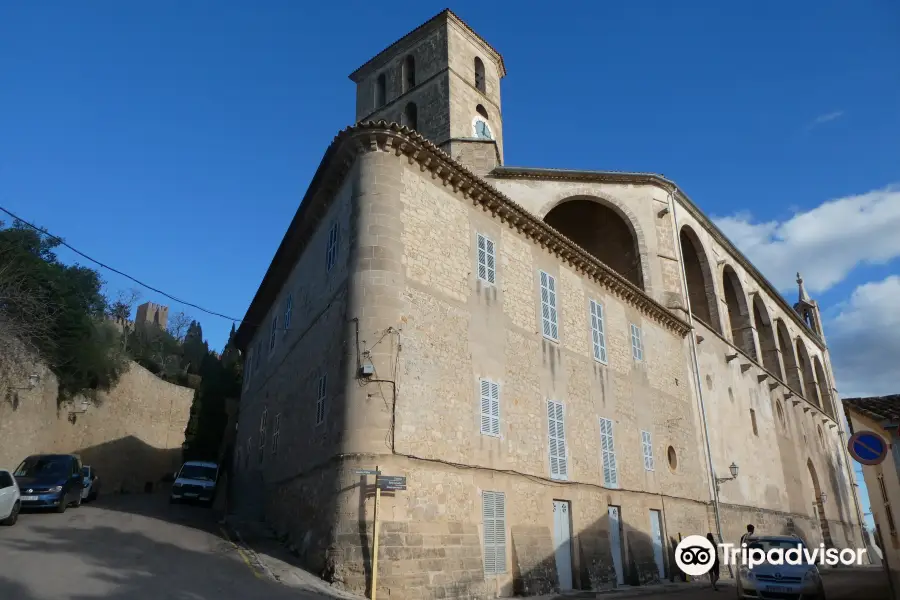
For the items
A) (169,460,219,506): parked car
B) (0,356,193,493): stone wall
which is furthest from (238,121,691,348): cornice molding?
(0,356,193,493): stone wall

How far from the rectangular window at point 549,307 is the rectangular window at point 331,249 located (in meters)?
5.60

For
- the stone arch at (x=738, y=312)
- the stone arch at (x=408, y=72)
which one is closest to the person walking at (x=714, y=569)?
the stone arch at (x=738, y=312)

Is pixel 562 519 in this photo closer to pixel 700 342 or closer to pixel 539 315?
pixel 539 315

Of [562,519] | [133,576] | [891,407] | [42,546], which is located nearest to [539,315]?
[562,519]

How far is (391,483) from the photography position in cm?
1009

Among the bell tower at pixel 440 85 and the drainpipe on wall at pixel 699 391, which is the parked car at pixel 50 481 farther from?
the drainpipe on wall at pixel 699 391

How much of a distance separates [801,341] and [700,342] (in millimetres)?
22316

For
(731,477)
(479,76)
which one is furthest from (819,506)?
(479,76)

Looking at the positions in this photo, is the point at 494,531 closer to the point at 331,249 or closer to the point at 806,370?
the point at 331,249

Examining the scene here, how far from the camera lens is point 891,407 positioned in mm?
11766

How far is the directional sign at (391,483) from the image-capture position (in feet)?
32.9

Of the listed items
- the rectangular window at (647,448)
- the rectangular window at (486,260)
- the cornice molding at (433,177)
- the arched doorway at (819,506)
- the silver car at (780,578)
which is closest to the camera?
the silver car at (780,578)

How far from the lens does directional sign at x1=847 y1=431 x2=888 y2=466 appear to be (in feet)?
27.8

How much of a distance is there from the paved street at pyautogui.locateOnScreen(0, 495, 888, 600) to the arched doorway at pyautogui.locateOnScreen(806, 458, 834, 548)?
19635 millimetres
